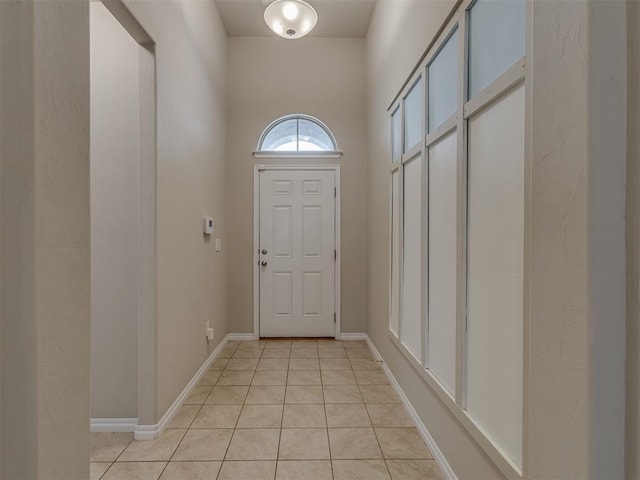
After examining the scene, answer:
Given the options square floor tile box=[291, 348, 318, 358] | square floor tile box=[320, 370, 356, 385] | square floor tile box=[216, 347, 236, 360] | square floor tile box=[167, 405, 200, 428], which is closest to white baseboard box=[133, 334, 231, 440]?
square floor tile box=[167, 405, 200, 428]

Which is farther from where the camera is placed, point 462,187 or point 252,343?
point 252,343

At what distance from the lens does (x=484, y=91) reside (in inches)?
47.7

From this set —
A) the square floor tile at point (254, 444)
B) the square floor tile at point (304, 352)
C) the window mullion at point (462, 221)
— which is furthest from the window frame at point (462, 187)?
the square floor tile at point (304, 352)

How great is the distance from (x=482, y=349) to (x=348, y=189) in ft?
8.78

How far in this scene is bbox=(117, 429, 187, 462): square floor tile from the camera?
65.9 inches

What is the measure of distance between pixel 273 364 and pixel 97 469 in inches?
59.9

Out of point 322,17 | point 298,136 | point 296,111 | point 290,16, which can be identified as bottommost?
point 298,136

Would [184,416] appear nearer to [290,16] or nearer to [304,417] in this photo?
[304,417]

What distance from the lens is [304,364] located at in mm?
2939

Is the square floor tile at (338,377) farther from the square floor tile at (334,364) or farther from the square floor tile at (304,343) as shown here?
the square floor tile at (304,343)

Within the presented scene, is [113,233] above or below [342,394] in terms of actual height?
above

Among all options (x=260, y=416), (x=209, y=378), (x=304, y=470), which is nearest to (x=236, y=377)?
(x=209, y=378)

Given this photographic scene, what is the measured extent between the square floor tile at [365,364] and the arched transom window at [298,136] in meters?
2.33

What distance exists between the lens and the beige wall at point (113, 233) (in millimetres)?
1902
